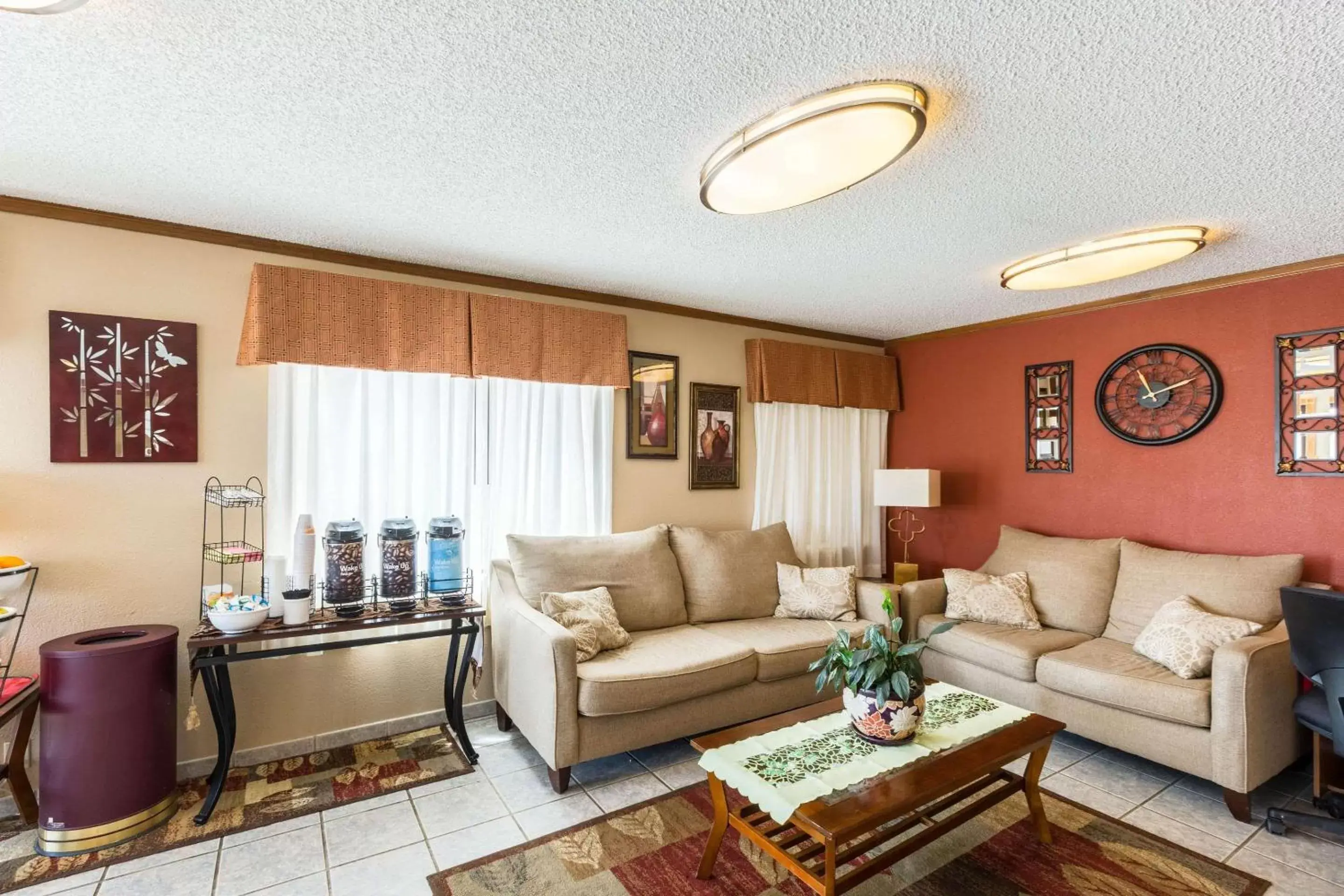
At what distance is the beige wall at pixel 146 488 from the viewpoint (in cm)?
255

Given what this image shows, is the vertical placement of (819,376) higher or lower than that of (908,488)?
higher

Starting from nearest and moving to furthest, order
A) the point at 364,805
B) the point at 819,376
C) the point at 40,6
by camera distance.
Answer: the point at 40,6 < the point at 364,805 < the point at 819,376

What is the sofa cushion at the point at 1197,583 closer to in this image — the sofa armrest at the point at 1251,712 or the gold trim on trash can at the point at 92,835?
the sofa armrest at the point at 1251,712

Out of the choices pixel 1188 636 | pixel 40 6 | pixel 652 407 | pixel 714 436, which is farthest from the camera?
pixel 714 436

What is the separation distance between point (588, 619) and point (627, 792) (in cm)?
Answer: 75

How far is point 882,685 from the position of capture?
2.16 meters

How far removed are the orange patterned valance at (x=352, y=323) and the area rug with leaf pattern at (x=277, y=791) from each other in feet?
5.95

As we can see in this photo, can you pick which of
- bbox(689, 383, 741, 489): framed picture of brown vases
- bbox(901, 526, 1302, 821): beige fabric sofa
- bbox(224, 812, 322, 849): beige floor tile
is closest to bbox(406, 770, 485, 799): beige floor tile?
bbox(224, 812, 322, 849): beige floor tile

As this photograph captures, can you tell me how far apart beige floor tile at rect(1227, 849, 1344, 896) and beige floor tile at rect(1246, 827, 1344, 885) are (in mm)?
28

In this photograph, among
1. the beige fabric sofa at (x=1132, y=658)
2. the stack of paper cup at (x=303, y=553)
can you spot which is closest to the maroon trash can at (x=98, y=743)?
the stack of paper cup at (x=303, y=553)

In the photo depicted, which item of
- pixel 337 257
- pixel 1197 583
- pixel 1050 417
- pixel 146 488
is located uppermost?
pixel 337 257


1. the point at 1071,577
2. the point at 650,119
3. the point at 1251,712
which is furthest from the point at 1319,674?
the point at 650,119

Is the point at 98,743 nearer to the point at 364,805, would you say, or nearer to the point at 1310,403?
the point at 364,805

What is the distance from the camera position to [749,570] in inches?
155
